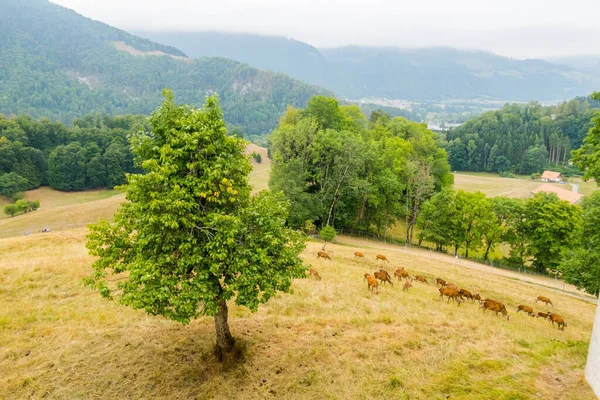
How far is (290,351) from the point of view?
1408 cm

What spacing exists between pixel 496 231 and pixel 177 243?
162 ft

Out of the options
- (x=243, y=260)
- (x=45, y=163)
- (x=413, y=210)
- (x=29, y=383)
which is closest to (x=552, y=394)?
(x=243, y=260)

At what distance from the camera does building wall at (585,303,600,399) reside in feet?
33.5

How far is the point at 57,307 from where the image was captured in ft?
57.5

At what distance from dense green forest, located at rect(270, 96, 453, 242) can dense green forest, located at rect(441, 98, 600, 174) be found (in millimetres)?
101426

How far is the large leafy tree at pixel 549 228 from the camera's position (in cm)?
4575

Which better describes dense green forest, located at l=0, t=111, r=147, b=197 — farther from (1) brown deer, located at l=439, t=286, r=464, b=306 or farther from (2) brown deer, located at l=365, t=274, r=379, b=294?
(1) brown deer, located at l=439, t=286, r=464, b=306

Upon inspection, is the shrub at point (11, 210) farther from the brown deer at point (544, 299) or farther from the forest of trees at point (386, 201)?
the brown deer at point (544, 299)

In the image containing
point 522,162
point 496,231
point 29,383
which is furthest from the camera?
point 522,162

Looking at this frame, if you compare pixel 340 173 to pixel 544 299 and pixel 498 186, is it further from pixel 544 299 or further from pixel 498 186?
pixel 498 186

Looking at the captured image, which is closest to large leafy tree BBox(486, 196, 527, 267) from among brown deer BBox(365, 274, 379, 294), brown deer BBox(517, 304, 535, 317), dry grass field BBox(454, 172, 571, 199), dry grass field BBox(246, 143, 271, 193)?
brown deer BBox(517, 304, 535, 317)

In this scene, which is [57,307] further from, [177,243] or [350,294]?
[350,294]

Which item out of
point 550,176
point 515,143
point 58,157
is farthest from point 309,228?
point 515,143

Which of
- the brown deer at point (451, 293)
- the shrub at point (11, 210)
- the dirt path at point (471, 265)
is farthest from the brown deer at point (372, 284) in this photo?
the shrub at point (11, 210)
